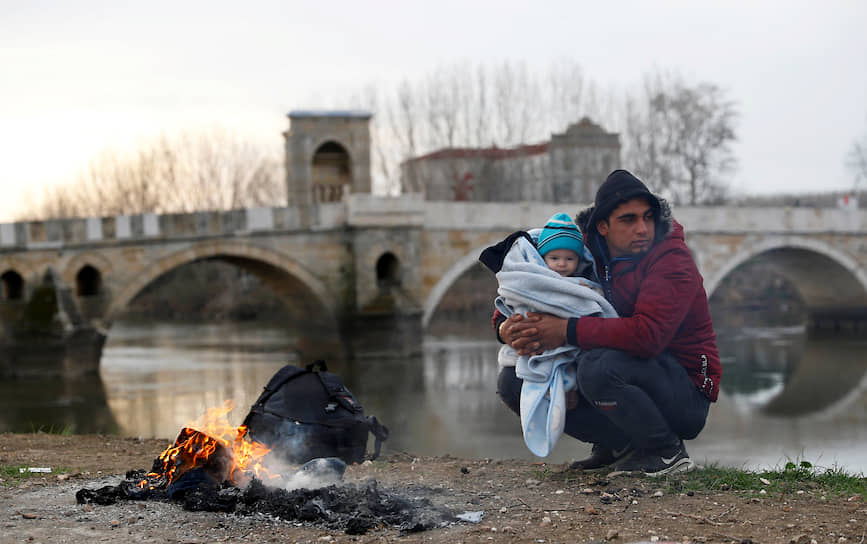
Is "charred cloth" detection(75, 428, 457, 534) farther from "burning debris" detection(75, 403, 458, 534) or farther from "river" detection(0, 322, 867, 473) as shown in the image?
"river" detection(0, 322, 867, 473)

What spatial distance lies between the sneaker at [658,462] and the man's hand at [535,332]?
1.72ft

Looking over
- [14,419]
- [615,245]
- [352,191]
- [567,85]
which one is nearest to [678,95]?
[567,85]

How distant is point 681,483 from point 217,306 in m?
26.5

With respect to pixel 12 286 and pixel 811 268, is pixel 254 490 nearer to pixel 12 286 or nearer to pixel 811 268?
pixel 12 286

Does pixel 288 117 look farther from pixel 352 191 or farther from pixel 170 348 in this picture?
pixel 170 348

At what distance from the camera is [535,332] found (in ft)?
10.8

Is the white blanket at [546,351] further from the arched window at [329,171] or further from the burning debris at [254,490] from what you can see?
the arched window at [329,171]

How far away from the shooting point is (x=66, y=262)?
14.8 meters

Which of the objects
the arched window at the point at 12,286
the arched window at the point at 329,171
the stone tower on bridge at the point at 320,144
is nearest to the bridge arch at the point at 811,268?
the stone tower on bridge at the point at 320,144

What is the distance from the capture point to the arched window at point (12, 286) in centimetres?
1470

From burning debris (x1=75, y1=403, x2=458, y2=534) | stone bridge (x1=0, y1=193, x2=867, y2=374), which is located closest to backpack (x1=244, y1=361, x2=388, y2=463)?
burning debris (x1=75, y1=403, x2=458, y2=534)

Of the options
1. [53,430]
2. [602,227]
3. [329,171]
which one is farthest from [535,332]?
[329,171]

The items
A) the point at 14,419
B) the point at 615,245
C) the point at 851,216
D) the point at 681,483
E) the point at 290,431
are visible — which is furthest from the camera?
the point at 851,216

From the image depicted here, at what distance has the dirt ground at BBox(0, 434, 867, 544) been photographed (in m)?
2.64
